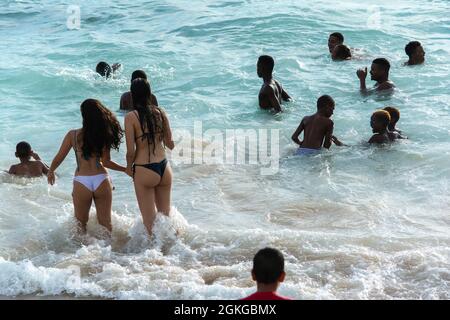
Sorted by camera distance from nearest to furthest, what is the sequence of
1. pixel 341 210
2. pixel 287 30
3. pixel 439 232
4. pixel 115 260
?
1. pixel 115 260
2. pixel 439 232
3. pixel 341 210
4. pixel 287 30

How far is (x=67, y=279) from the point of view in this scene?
19.5 feet

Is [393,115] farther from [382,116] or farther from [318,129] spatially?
[318,129]

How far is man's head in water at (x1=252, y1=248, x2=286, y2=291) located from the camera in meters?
4.09

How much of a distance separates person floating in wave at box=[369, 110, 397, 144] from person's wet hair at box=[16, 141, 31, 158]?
445 cm

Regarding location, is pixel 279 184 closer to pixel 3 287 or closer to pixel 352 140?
pixel 352 140

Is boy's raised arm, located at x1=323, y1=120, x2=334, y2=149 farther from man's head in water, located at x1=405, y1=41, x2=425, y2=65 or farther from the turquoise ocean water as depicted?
man's head in water, located at x1=405, y1=41, x2=425, y2=65

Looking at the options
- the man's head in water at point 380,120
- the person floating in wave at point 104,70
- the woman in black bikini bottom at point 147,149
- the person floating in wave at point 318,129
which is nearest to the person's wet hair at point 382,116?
the man's head in water at point 380,120

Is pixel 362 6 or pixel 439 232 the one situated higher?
pixel 362 6

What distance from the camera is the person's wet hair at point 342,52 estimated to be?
1374cm

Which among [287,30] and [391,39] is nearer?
[391,39]

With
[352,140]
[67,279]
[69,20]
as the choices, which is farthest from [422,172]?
[69,20]

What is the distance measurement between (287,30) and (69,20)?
6.63 metres

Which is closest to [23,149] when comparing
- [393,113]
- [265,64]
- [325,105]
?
[265,64]

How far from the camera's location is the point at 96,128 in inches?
244
